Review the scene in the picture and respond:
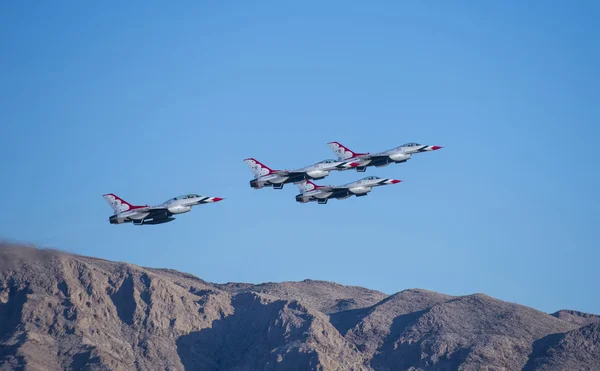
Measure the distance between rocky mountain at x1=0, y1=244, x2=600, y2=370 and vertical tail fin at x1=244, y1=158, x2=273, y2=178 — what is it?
27.7 m

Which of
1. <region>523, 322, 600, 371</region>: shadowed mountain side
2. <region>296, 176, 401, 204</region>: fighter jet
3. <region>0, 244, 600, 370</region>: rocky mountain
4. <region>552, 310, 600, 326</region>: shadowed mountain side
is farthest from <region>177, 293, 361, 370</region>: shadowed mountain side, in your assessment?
<region>552, 310, 600, 326</region>: shadowed mountain side

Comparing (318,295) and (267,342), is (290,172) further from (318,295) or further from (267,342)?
(318,295)

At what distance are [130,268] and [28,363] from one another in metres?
34.4

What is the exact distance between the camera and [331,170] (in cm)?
14362

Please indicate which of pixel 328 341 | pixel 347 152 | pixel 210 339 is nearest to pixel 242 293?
pixel 210 339

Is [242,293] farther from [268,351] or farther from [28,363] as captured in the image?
[28,363]

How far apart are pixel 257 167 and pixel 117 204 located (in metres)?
19.9

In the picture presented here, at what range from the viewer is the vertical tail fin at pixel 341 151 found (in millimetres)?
153200

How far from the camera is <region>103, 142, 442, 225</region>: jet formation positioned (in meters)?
134

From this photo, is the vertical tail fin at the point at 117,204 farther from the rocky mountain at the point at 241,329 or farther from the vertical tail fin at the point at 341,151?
the vertical tail fin at the point at 341,151

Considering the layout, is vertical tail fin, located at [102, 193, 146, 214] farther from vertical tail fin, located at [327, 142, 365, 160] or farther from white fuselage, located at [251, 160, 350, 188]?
vertical tail fin, located at [327, 142, 365, 160]

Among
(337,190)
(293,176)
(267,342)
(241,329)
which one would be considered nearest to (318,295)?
(241,329)

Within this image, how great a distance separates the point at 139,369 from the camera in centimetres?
15500

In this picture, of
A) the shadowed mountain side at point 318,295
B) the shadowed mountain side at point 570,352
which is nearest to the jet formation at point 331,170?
the shadowed mountain side at point 570,352
